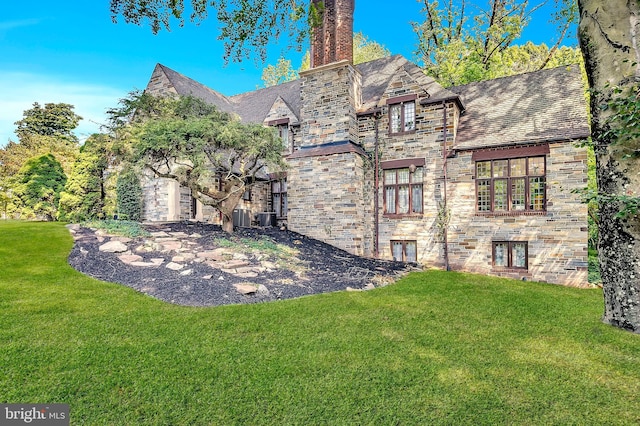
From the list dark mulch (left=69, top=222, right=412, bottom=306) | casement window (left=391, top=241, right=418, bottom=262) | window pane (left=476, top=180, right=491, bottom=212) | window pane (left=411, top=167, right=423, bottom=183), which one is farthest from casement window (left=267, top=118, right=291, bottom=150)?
window pane (left=476, top=180, right=491, bottom=212)

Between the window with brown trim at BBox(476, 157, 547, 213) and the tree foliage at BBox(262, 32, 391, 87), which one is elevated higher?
the tree foliage at BBox(262, 32, 391, 87)

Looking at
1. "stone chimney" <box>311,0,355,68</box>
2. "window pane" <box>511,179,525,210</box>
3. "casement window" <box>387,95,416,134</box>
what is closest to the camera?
"window pane" <box>511,179,525,210</box>

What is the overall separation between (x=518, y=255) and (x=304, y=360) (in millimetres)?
11548

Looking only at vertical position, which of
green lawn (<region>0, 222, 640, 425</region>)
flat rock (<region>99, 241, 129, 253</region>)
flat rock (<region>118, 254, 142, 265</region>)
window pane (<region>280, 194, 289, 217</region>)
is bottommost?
green lawn (<region>0, 222, 640, 425</region>)

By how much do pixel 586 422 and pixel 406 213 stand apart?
1166 cm

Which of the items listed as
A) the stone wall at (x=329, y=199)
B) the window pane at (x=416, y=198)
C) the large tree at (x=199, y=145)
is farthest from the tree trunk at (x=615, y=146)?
the large tree at (x=199, y=145)

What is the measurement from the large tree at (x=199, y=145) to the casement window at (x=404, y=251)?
20.2 ft

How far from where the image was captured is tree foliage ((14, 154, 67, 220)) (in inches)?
787

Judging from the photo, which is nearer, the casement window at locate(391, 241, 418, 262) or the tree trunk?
the tree trunk

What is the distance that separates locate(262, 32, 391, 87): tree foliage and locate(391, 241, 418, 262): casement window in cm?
1905

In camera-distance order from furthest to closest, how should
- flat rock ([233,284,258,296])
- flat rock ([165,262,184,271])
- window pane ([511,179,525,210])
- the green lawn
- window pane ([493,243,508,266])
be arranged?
window pane ([493,243,508,266]), window pane ([511,179,525,210]), flat rock ([165,262,184,271]), flat rock ([233,284,258,296]), the green lawn

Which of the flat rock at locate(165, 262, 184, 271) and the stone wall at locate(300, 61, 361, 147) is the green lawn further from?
the stone wall at locate(300, 61, 361, 147)

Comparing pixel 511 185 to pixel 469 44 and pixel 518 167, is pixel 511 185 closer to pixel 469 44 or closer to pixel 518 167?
pixel 518 167

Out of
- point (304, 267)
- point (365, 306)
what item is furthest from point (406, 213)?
point (365, 306)
